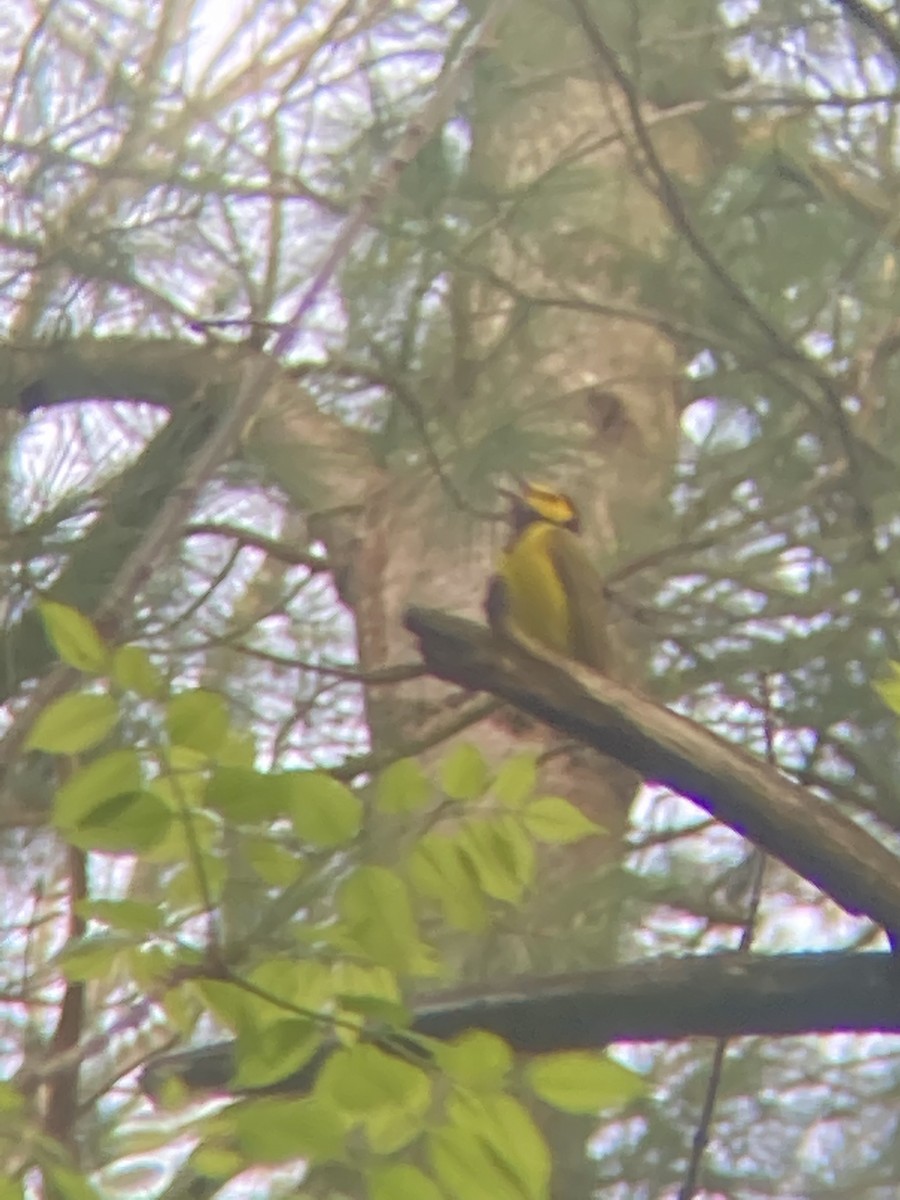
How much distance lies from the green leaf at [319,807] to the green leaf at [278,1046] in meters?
0.05

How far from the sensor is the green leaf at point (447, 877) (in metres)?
0.41

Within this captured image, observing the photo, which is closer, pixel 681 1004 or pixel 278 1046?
pixel 278 1046

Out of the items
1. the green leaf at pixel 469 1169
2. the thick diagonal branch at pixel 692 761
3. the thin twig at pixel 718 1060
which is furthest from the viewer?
the thin twig at pixel 718 1060

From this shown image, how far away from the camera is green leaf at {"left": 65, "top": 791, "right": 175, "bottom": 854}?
337 millimetres

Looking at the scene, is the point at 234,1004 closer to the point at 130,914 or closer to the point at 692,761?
the point at 130,914

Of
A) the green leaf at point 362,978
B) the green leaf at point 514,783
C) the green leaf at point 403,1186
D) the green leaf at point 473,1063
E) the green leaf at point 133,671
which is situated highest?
the green leaf at point 514,783

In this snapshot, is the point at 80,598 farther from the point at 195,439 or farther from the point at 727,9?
the point at 727,9

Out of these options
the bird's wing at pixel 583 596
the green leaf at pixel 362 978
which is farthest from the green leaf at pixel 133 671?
the bird's wing at pixel 583 596

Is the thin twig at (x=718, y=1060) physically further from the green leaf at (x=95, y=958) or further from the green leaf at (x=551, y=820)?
the green leaf at (x=95, y=958)

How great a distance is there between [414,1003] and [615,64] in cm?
35

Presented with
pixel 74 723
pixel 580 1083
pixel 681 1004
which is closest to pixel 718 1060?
pixel 681 1004

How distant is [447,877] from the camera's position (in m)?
0.41

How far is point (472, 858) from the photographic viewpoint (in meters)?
0.41

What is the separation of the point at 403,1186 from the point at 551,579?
0.97 feet
